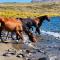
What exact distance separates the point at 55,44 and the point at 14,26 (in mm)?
2327

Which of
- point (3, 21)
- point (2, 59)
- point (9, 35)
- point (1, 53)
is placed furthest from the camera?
point (9, 35)

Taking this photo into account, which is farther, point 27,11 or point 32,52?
point 27,11

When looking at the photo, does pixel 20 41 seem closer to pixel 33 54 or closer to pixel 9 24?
pixel 9 24

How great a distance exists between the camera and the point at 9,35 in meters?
20.5

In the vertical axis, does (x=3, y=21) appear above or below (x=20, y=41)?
above

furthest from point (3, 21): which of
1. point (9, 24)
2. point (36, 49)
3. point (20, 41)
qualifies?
point (36, 49)

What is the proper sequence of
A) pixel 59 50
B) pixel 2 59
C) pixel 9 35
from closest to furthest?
pixel 2 59 → pixel 59 50 → pixel 9 35

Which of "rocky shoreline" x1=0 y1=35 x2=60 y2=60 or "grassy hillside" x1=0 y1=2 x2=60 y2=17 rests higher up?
"rocky shoreline" x1=0 y1=35 x2=60 y2=60

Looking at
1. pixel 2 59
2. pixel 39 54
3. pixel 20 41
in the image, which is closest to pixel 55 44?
pixel 20 41

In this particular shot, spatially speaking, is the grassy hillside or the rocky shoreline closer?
the rocky shoreline

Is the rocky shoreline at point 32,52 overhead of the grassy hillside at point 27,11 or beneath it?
overhead

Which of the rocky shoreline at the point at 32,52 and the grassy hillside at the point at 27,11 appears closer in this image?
the rocky shoreline at the point at 32,52

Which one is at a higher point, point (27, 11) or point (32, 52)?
point (32, 52)

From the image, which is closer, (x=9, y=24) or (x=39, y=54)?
(x=39, y=54)
